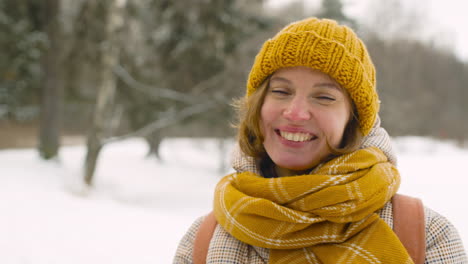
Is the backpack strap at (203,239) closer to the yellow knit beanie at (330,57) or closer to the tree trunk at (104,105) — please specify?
the yellow knit beanie at (330,57)

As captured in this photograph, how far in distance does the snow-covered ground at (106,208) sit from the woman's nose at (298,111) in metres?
2.86

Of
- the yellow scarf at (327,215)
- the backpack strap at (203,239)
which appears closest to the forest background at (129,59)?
the backpack strap at (203,239)

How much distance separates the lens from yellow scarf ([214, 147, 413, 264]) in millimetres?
1068

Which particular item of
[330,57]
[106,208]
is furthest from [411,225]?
[106,208]

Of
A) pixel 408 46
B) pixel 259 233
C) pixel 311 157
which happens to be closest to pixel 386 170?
pixel 311 157

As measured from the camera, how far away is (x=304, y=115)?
1158 mm

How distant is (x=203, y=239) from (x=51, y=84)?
8830 mm

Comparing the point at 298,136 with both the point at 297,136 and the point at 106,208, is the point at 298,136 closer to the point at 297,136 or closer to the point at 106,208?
the point at 297,136

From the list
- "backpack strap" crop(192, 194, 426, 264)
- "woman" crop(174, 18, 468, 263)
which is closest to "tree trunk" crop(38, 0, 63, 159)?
"woman" crop(174, 18, 468, 263)

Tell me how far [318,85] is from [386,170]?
37cm

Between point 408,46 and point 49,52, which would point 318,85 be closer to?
point 49,52

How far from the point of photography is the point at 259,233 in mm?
1144

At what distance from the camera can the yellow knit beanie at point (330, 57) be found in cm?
117

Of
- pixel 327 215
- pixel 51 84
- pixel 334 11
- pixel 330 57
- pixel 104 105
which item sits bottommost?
pixel 51 84
